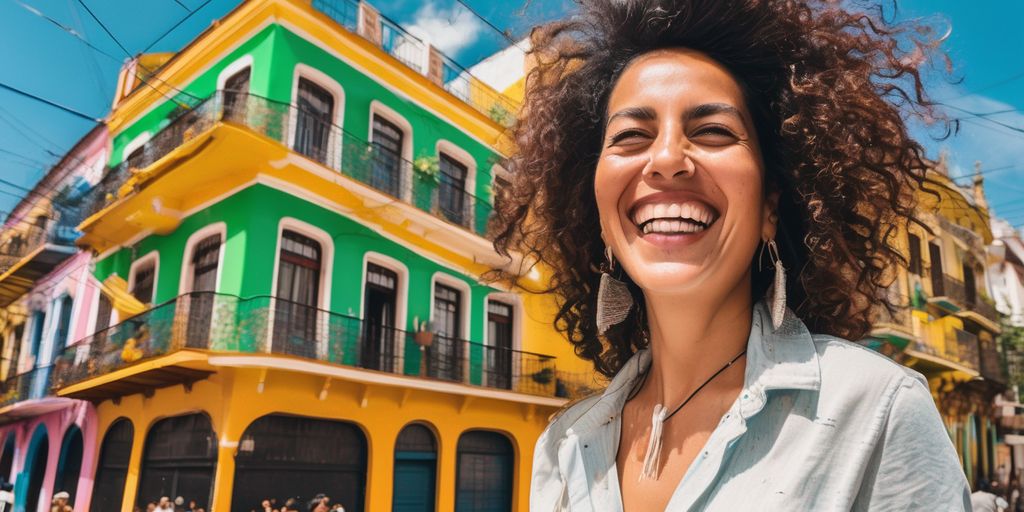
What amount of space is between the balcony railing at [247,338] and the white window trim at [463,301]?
53cm

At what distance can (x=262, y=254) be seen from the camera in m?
6.62

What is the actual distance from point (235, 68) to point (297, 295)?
89.1 inches

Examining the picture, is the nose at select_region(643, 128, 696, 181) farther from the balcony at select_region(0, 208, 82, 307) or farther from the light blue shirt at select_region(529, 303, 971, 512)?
the balcony at select_region(0, 208, 82, 307)

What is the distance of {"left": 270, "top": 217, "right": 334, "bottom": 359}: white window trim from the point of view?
6.65 m

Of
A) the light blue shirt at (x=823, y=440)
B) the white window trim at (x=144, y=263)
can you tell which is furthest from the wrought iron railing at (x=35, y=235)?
the light blue shirt at (x=823, y=440)

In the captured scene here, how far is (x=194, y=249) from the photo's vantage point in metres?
6.83

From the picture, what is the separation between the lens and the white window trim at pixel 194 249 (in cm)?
655

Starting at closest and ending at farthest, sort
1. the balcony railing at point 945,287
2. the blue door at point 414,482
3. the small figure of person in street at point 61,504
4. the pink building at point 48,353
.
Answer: the pink building at point 48,353, the small figure of person in street at point 61,504, the blue door at point 414,482, the balcony railing at point 945,287

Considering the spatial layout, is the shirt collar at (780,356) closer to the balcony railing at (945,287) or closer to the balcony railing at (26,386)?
the balcony railing at (26,386)

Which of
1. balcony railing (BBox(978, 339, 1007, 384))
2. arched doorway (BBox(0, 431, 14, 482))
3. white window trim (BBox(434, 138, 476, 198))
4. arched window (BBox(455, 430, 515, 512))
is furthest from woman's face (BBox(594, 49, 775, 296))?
balcony railing (BBox(978, 339, 1007, 384))

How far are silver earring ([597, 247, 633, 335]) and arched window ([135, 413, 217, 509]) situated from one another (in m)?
5.96

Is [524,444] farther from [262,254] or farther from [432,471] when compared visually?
[262,254]

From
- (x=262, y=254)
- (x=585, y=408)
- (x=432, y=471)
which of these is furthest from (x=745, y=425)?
(x=432, y=471)

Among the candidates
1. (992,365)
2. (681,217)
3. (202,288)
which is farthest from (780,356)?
(992,365)
